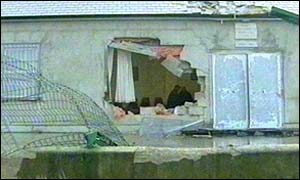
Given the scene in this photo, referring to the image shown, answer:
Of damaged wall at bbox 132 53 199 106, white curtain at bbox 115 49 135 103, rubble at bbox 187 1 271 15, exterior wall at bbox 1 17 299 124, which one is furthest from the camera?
damaged wall at bbox 132 53 199 106

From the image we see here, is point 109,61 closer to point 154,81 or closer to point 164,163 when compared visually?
point 154,81

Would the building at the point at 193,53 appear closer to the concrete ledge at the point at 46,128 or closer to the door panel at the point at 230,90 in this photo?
the door panel at the point at 230,90

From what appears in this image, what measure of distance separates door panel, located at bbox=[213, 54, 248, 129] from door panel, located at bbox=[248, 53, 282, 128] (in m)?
0.15

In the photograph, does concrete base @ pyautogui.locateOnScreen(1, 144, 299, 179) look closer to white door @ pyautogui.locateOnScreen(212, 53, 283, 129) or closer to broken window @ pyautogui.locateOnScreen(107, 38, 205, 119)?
white door @ pyautogui.locateOnScreen(212, 53, 283, 129)

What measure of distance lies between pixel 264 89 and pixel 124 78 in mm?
3151

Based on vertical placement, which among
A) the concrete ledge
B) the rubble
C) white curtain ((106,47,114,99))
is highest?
the rubble

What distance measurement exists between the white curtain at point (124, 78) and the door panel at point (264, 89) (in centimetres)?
272

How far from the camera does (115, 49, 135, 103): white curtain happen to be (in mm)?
13312

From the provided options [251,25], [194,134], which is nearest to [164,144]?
[194,134]

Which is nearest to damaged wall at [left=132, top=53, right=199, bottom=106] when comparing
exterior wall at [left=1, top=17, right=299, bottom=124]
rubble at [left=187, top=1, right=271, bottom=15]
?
exterior wall at [left=1, top=17, right=299, bottom=124]

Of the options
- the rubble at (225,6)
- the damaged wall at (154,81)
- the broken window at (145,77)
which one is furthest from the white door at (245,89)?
the rubble at (225,6)

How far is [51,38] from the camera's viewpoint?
42.1 feet

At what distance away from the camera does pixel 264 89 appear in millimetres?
12789

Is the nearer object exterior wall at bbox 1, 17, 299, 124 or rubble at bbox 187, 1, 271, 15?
rubble at bbox 187, 1, 271, 15
